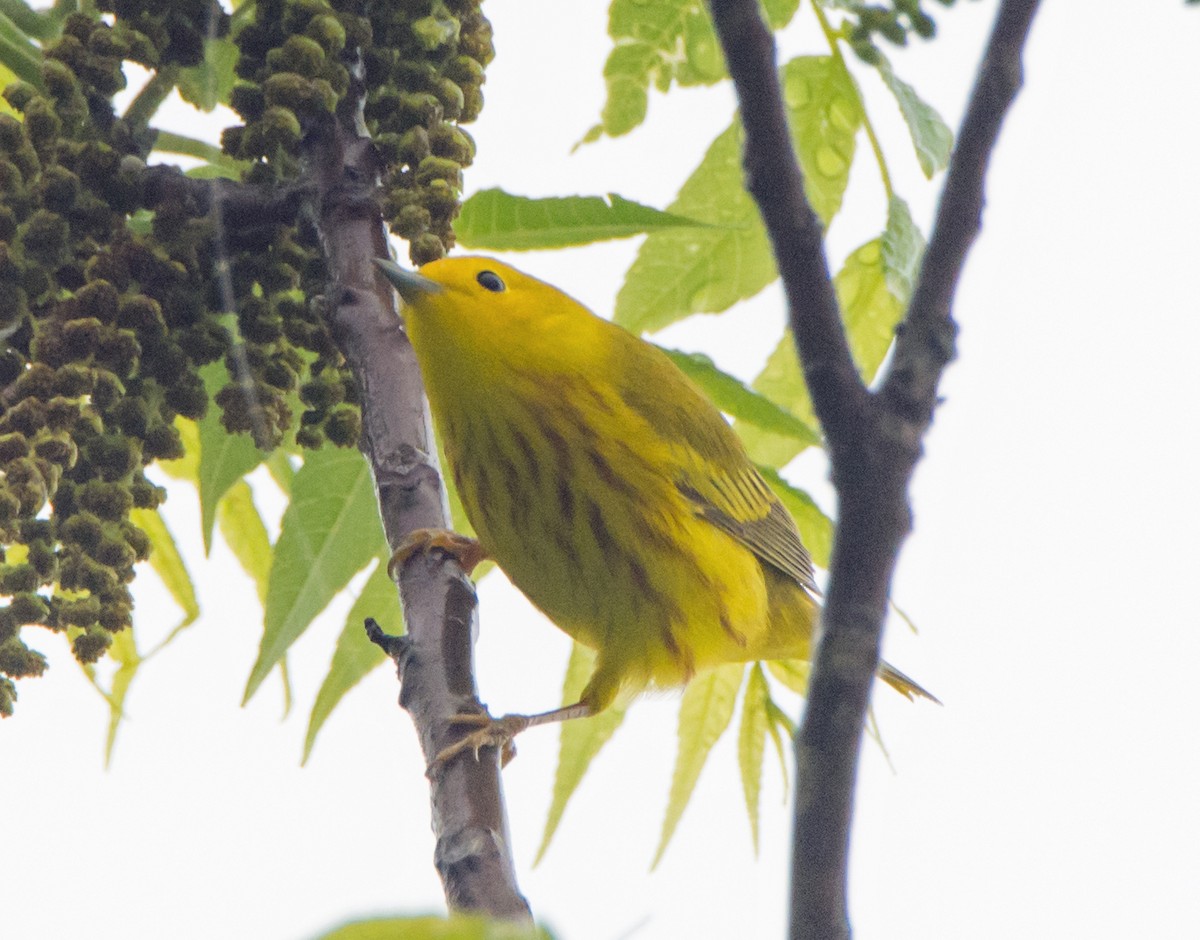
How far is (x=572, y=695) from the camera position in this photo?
2.95m

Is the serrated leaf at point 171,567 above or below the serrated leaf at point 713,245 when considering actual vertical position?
below

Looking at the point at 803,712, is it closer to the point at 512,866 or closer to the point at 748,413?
the point at 512,866

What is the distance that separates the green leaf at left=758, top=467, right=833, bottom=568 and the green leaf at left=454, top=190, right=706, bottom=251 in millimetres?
487

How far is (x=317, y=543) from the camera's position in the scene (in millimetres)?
2430

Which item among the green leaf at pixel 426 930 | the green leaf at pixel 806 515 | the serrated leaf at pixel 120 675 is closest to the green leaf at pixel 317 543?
the serrated leaf at pixel 120 675

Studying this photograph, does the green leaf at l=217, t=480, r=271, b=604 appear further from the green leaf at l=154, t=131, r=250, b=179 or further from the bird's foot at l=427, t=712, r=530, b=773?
the bird's foot at l=427, t=712, r=530, b=773

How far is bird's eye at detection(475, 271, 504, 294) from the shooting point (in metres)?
2.95

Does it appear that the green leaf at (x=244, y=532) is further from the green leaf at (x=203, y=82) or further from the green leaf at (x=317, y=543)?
the green leaf at (x=203, y=82)

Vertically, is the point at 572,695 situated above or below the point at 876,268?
below

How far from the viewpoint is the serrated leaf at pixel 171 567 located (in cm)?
266

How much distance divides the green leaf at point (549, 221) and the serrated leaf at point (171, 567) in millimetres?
785

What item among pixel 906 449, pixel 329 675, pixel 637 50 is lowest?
pixel 906 449

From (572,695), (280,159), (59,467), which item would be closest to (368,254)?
(280,159)

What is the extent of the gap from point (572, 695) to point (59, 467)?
1.34 meters
